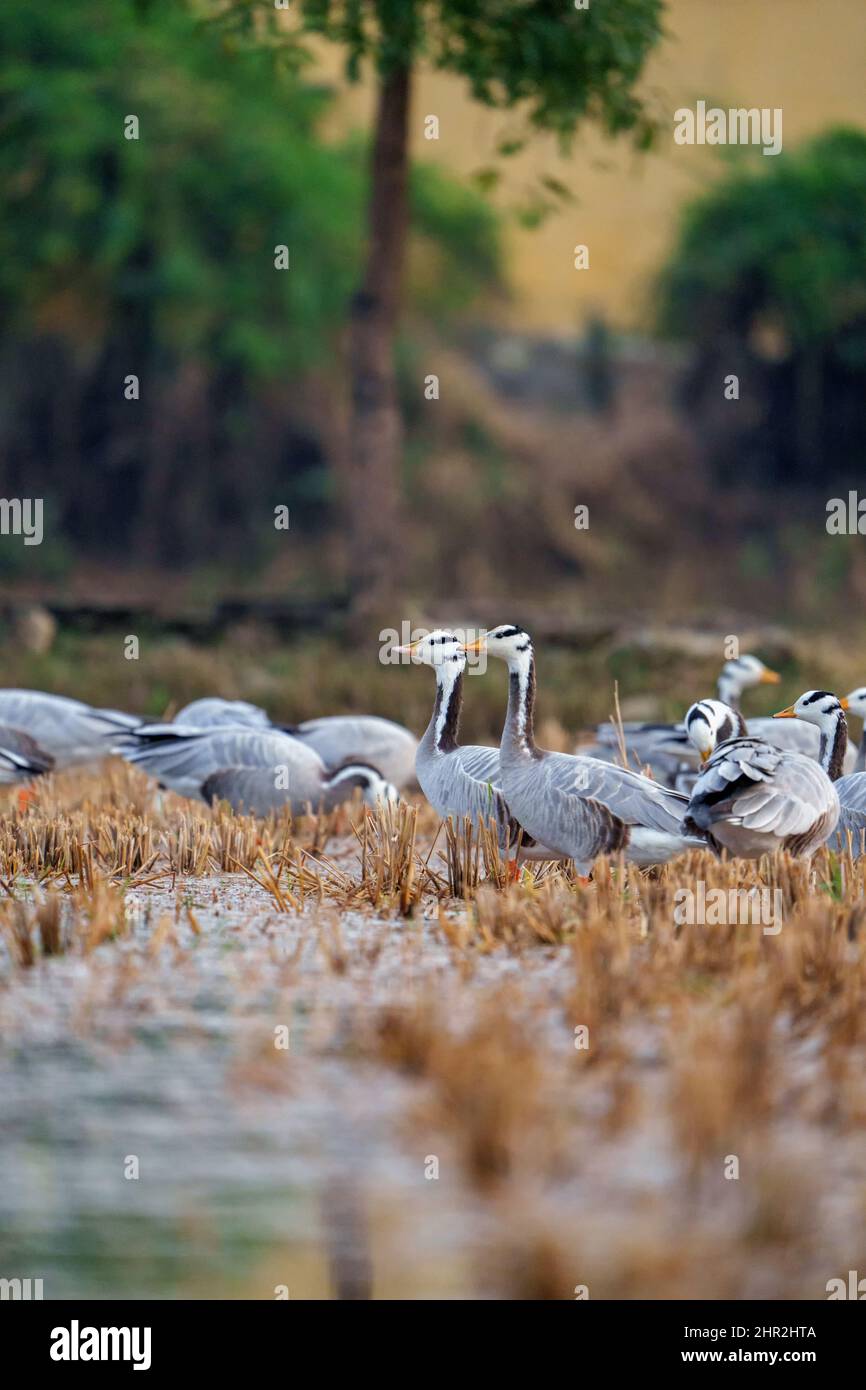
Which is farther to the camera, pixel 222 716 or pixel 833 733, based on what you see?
pixel 222 716

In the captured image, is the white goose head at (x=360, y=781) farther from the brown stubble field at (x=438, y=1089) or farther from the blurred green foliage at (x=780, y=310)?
the blurred green foliage at (x=780, y=310)

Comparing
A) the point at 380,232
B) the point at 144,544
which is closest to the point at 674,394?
the point at 144,544

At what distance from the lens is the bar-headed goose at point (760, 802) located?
6258 mm

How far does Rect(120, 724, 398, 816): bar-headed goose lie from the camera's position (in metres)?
8.65

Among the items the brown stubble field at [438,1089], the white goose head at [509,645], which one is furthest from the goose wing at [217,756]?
the brown stubble field at [438,1089]

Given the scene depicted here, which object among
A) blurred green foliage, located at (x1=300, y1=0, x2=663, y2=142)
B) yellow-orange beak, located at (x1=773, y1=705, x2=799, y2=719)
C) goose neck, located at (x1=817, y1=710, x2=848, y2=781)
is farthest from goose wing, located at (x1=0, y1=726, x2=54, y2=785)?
blurred green foliage, located at (x1=300, y1=0, x2=663, y2=142)

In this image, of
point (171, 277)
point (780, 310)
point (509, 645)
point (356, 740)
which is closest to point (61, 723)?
point (356, 740)

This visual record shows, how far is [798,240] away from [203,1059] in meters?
19.6

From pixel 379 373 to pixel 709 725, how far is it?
26.0 feet

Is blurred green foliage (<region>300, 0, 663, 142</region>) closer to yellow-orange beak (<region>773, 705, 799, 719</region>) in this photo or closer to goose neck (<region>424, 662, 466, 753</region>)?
yellow-orange beak (<region>773, 705, 799, 719</region>)

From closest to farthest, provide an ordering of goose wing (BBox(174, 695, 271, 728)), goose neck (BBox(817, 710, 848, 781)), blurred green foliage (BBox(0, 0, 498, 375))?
goose neck (BBox(817, 710, 848, 781)), goose wing (BBox(174, 695, 271, 728)), blurred green foliage (BBox(0, 0, 498, 375))

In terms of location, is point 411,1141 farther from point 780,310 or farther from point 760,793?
point 780,310

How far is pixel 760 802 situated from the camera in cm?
625

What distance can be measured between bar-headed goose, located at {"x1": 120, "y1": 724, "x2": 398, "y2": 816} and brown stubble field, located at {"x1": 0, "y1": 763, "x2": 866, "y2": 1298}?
6.55 ft
